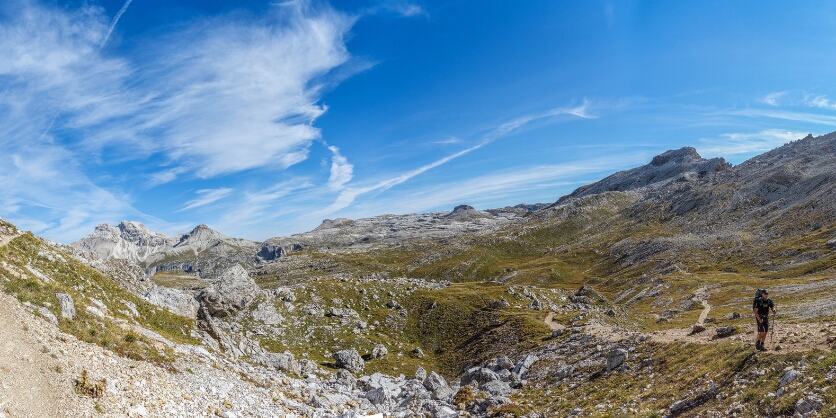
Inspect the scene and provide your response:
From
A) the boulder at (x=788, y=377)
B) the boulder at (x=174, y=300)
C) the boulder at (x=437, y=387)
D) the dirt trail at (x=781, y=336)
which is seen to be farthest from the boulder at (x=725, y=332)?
the boulder at (x=174, y=300)

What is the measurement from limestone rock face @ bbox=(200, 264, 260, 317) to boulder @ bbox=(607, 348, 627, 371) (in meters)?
63.2

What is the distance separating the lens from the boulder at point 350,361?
196 feet

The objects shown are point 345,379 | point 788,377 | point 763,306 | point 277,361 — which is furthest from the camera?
point 345,379

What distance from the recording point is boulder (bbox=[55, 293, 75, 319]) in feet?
90.8

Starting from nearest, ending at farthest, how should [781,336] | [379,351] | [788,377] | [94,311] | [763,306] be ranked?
[788,377]
[763,306]
[781,336]
[94,311]
[379,351]

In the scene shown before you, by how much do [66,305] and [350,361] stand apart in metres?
38.7

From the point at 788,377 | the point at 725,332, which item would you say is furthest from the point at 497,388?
the point at 788,377

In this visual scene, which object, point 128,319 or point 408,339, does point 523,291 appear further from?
point 128,319

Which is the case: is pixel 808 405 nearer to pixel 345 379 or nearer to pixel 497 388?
pixel 497 388

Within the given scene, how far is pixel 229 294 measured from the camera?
74875mm

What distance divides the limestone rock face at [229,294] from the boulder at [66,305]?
44.2 metres

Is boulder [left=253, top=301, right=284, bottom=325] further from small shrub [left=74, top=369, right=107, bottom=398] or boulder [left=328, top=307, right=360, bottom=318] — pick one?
small shrub [left=74, top=369, right=107, bottom=398]

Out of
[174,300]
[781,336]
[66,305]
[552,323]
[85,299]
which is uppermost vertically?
[85,299]

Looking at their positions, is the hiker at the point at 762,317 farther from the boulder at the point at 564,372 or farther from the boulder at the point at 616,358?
the boulder at the point at 564,372
